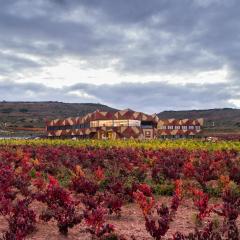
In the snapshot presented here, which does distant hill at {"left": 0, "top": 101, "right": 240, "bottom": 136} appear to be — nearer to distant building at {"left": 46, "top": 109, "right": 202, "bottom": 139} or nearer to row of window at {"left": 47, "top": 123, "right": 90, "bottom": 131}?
row of window at {"left": 47, "top": 123, "right": 90, "bottom": 131}

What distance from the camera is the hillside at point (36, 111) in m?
116

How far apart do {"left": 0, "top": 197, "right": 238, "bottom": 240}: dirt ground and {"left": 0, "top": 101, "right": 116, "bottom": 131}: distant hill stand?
100972 millimetres

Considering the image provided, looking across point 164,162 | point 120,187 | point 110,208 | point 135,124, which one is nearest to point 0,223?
point 110,208

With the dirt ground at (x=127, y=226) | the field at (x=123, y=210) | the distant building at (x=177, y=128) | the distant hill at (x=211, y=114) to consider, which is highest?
the distant hill at (x=211, y=114)

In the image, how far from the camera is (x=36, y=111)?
142 meters

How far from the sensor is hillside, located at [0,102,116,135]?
381ft

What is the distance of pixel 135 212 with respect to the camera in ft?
31.7

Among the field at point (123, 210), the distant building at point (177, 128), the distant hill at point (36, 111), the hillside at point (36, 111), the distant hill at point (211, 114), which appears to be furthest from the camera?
the distant hill at point (211, 114)

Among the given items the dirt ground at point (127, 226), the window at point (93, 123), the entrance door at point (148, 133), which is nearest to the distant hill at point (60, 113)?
the window at point (93, 123)

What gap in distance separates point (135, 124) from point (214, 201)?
4468 cm

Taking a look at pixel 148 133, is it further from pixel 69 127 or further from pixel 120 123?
pixel 69 127

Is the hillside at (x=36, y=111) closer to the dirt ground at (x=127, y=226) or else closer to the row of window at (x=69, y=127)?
the row of window at (x=69, y=127)

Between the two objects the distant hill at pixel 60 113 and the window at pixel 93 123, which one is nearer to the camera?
the window at pixel 93 123

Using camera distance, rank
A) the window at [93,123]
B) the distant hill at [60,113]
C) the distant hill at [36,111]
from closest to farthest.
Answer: the window at [93,123]
the distant hill at [36,111]
the distant hill at [60,113]
